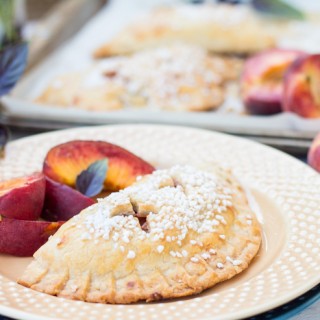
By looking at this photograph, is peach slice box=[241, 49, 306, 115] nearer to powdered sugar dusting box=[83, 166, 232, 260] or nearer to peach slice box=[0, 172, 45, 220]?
powdered sugar dusting box=[83, 166, 232, 260]

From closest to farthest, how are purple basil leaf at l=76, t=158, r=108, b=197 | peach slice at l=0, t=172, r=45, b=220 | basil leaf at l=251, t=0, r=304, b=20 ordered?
peach slice at l=0, t=172, r=45, b=220
purple basil leaf at l=76, t=158, r=108, b=197
basil leaf at l=251, t=0, r=304, b=20

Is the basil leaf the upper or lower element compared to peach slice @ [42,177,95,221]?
upper

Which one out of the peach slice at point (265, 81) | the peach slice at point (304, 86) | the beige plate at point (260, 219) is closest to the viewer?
the beige plate at point (260, 219)

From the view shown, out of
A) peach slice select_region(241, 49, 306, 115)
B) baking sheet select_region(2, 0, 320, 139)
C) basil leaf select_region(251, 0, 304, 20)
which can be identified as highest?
basil leaf select_region(251, 0, 304, 20)

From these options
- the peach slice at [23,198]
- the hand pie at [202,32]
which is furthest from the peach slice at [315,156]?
the hand pie at [202,32]

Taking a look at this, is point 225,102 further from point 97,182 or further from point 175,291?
point 175,291

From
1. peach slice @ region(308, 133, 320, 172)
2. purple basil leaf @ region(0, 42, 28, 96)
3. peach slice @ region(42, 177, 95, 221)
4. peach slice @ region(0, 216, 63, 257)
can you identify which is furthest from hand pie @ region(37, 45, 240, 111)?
peach slice @ region(0, 216, 63, 257)

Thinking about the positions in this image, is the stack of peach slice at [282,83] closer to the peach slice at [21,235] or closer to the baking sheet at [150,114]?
the baking sheet at [150,114]

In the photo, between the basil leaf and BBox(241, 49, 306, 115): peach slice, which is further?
the basil leaf
